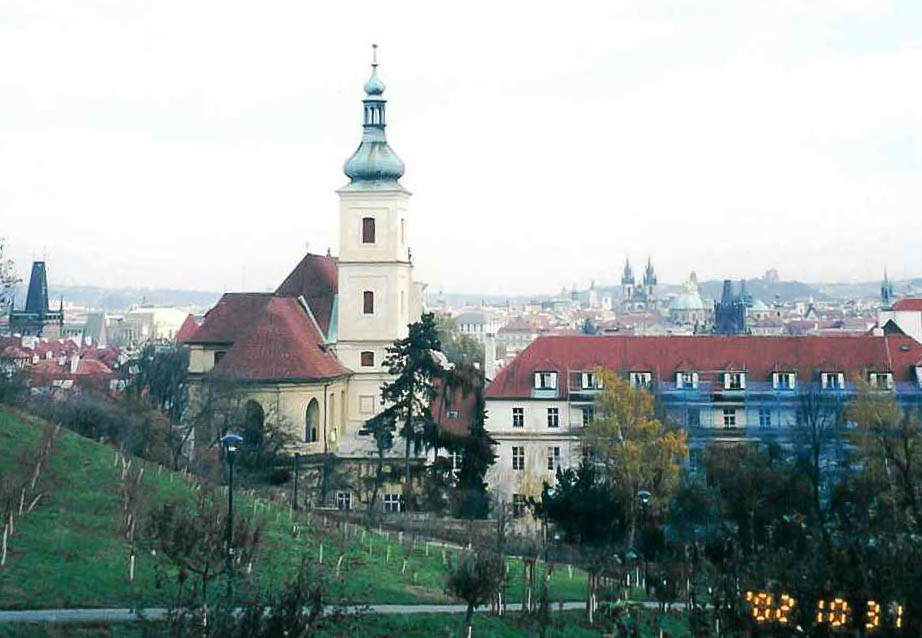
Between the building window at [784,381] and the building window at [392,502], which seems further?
the building window at [784,381]

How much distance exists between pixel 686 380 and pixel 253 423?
16599mm

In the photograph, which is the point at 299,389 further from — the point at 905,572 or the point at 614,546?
the point at 905,572

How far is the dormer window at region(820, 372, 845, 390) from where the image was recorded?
167 feet

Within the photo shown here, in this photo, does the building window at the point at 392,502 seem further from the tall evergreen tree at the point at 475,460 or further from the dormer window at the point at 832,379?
the dormer window at the point at 832,379

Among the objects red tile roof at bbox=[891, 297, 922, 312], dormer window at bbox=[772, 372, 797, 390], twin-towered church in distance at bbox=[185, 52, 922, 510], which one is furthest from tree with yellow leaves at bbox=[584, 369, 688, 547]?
red tile roof at bbox=[891, 297, 922, 312]

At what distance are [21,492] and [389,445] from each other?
25078 mm

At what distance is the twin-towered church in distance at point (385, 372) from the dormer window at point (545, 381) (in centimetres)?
5

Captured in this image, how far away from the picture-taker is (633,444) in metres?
40.7

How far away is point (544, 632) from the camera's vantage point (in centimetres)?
2253

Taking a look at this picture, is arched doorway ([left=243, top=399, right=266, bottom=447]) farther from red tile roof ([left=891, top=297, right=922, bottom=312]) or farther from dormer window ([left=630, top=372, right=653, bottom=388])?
red tile roof ([left=891, top=297, right=922, bottom=312])

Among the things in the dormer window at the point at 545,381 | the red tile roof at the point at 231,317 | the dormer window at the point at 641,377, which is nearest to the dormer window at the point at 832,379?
the dormer window at the point at 641,377

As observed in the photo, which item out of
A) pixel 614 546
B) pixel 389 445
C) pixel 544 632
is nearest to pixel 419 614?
pixel 544 632

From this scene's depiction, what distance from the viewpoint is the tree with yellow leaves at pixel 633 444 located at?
38531mm

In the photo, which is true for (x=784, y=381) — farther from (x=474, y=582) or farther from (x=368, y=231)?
(x=474, y=582)
